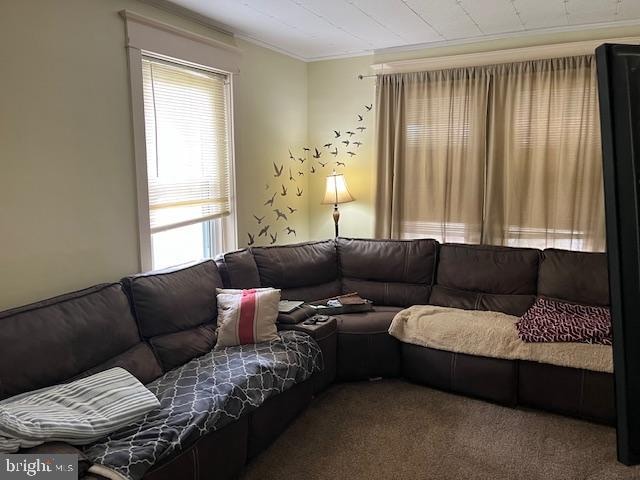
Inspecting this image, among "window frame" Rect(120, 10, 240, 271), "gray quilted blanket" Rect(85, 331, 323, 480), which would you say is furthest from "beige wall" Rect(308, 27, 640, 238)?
"gray quilted blanket" Rect(85, 331, 323, 480)

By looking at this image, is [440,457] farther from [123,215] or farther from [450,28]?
[450,28]

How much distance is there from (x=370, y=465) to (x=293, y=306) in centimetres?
115

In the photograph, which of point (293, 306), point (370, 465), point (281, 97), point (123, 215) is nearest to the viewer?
point (370, 465)

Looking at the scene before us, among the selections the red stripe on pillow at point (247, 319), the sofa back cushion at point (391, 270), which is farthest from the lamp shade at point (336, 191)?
the red stripe on pillow at point (247, 319)

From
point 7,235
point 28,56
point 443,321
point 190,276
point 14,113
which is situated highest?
point 28,56

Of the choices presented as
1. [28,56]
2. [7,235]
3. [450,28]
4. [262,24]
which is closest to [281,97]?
[262,24]

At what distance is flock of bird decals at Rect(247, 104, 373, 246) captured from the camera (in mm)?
4266

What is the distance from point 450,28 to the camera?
3633 mm

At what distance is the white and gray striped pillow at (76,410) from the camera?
1706 mm

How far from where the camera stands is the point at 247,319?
2.94 metres

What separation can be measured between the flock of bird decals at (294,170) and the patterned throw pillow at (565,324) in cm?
212

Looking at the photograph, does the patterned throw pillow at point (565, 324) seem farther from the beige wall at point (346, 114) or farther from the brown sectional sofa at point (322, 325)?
the beige wall at point (346, 114)

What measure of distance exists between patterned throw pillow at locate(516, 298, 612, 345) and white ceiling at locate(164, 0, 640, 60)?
190cm

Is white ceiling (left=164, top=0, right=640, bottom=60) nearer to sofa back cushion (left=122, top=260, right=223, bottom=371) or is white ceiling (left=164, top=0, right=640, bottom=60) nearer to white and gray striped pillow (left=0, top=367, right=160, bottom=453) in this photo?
sofa back cushion (left=122, top=260, right=223, bottom=371)
